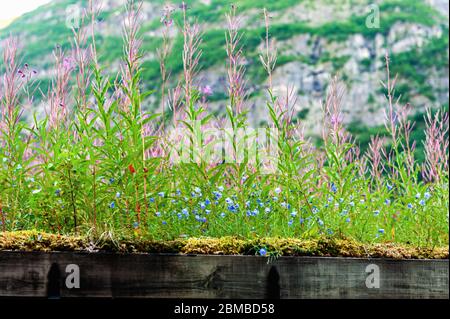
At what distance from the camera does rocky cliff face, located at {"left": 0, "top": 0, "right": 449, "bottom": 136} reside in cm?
9756

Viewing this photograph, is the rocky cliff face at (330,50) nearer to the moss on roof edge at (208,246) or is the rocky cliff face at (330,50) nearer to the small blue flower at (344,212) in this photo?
the small blue flower at (344,212)

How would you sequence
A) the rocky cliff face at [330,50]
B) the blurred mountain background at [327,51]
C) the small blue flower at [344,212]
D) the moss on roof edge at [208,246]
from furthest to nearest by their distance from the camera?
the rocky cliff face at [330,50] → the blurred mountain background at [327,51] → the small blue flower at [344,212] → the moss on roof edge at [208,246]

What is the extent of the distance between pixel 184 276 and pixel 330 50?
108 metres

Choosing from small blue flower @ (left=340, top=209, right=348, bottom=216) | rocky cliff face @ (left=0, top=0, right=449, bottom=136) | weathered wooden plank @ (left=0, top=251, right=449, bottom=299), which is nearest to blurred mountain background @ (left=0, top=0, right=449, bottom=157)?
rocky cliff face @ (left=0, top=0, right=449, bottom=136)

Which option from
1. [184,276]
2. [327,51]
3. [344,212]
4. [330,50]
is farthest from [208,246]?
[327,51]

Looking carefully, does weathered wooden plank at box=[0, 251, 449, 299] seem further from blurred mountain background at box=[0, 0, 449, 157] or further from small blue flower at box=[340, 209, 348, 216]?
blurred mountain background at box=[0, 0, 449, 157]

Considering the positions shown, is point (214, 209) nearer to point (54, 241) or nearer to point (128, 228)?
point (128, 228)

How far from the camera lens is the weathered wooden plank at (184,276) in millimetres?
3303

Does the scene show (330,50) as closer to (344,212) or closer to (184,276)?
(344,212)

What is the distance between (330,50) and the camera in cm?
10706

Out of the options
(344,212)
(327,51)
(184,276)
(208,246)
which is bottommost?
(184,276)

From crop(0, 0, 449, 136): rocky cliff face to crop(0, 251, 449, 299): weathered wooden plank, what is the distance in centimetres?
9081

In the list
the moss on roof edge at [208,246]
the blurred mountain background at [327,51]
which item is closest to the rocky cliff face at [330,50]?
the blurred mountain background at [327,51]

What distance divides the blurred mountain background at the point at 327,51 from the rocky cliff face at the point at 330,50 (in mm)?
184
